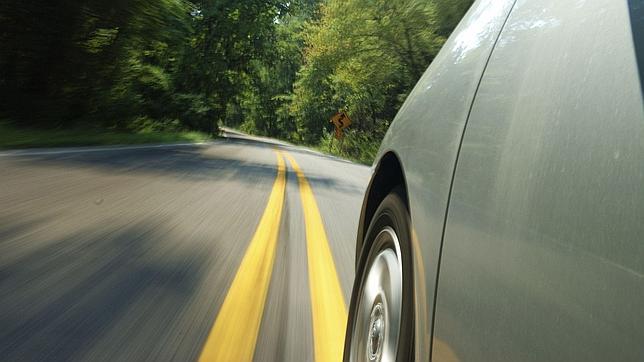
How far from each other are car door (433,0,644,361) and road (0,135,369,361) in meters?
1.60

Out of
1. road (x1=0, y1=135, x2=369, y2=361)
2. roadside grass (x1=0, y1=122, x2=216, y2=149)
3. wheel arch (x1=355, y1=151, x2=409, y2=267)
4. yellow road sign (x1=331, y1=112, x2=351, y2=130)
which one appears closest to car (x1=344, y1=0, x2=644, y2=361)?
wheel arch (x1=355, y1=151, x2=409, y2=267)

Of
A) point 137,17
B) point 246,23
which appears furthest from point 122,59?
point 246,23

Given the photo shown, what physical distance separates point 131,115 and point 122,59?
3.43 metres

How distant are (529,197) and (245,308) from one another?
248 centimetres

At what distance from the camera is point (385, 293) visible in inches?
85.6

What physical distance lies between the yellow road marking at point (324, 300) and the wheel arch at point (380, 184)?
0.47 meters

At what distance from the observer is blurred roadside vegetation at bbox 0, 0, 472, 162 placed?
16.4 metres

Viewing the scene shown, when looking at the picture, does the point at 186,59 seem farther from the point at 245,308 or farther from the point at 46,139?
the point at 245,308

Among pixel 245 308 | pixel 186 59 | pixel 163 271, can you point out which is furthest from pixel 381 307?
pixel 186 59

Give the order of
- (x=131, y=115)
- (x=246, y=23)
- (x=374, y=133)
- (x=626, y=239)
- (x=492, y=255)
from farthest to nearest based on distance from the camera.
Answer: (x=374, y=133) → (x=246, y=23) → (x=131, y=115) → (x=492, y=255) → (x=626, y=239)

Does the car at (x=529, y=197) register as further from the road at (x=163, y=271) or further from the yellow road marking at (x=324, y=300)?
the road at (x=163, y=271)

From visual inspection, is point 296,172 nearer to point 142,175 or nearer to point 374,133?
point 142,175

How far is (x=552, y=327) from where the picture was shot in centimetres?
98

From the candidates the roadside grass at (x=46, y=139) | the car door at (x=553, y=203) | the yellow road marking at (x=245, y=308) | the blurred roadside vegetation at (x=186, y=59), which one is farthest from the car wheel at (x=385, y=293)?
the blurred roadside vegetation at (x=186, y=59)
